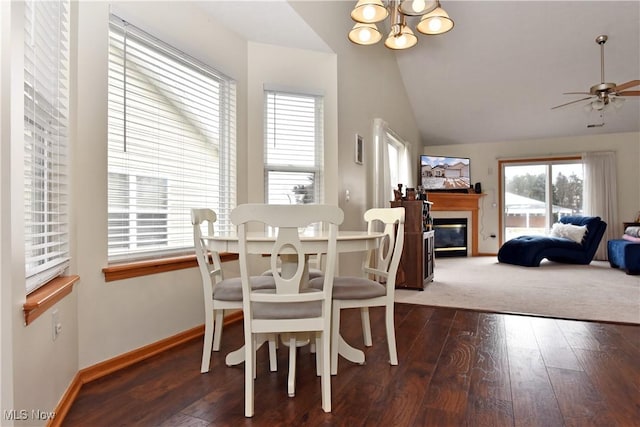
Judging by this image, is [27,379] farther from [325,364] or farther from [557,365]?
[557,365]

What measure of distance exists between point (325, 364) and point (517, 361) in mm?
1235

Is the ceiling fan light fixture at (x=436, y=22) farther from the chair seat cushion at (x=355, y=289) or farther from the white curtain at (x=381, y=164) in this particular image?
the chair seat cushion at (x=355, y=289)

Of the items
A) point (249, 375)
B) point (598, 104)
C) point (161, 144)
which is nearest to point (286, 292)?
point (249, 375)

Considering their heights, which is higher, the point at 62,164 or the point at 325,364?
the point at 62,164

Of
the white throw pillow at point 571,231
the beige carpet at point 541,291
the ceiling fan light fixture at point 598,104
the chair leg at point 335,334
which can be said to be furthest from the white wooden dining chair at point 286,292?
the white throw pillow at point 571,231

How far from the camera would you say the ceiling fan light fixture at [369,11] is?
8.75 feet

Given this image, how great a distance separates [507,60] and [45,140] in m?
5.80

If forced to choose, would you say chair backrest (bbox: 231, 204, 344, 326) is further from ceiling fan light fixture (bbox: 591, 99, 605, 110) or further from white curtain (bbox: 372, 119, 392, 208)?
ceiling fan light fixture (bbox: 591, 99, 605, 110)

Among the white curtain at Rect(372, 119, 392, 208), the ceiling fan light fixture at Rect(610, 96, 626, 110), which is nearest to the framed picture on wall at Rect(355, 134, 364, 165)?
the white curtain at Rect(372, 119, 392, 208)

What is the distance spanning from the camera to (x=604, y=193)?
682 centimetres

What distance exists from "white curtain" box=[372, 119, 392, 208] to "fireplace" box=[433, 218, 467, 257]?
10.4 ft

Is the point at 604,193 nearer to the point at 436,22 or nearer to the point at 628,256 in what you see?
the point at 628,256

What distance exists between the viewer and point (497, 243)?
24.8 ft

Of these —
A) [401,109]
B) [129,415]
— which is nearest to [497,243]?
[401,109]
